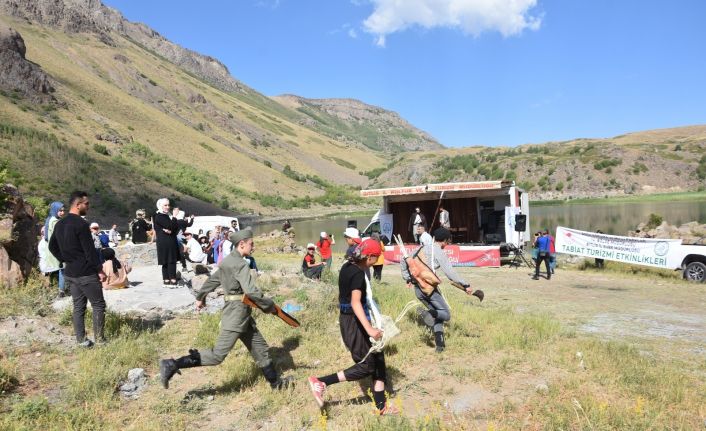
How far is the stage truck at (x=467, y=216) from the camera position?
64.1 ft

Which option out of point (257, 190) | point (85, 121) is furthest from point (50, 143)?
point (257, 190)

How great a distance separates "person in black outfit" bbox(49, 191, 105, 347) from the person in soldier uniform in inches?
68.5

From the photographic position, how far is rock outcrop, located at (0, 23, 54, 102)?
176 feet

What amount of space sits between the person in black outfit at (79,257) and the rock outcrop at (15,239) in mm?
3150

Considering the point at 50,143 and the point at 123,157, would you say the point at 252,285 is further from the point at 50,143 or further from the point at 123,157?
the point at 123,157

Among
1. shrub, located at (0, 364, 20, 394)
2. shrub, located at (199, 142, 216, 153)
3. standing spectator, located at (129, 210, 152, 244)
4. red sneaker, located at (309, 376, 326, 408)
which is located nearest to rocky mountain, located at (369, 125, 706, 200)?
shrub, located at (199, 142, 216, 153)

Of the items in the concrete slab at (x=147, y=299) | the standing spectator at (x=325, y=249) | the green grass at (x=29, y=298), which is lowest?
the concrete slab at (x=147, y=299)

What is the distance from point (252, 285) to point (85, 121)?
212 feet

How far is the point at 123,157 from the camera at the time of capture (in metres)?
55.6

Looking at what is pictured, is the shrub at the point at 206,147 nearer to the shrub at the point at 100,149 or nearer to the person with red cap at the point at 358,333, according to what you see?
the shrub at the point at 100,149

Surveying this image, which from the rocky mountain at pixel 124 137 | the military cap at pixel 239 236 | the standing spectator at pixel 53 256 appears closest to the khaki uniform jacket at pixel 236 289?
the military cap at pixel 239 236

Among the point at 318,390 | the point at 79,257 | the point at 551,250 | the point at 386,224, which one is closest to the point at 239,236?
the point at 318,390

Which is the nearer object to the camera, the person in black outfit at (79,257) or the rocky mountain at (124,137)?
the person in black outfit at (79,257)

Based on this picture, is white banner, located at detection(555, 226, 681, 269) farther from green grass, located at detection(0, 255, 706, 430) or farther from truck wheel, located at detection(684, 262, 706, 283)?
green grass, located at detection(0, 255, 706, 430)
